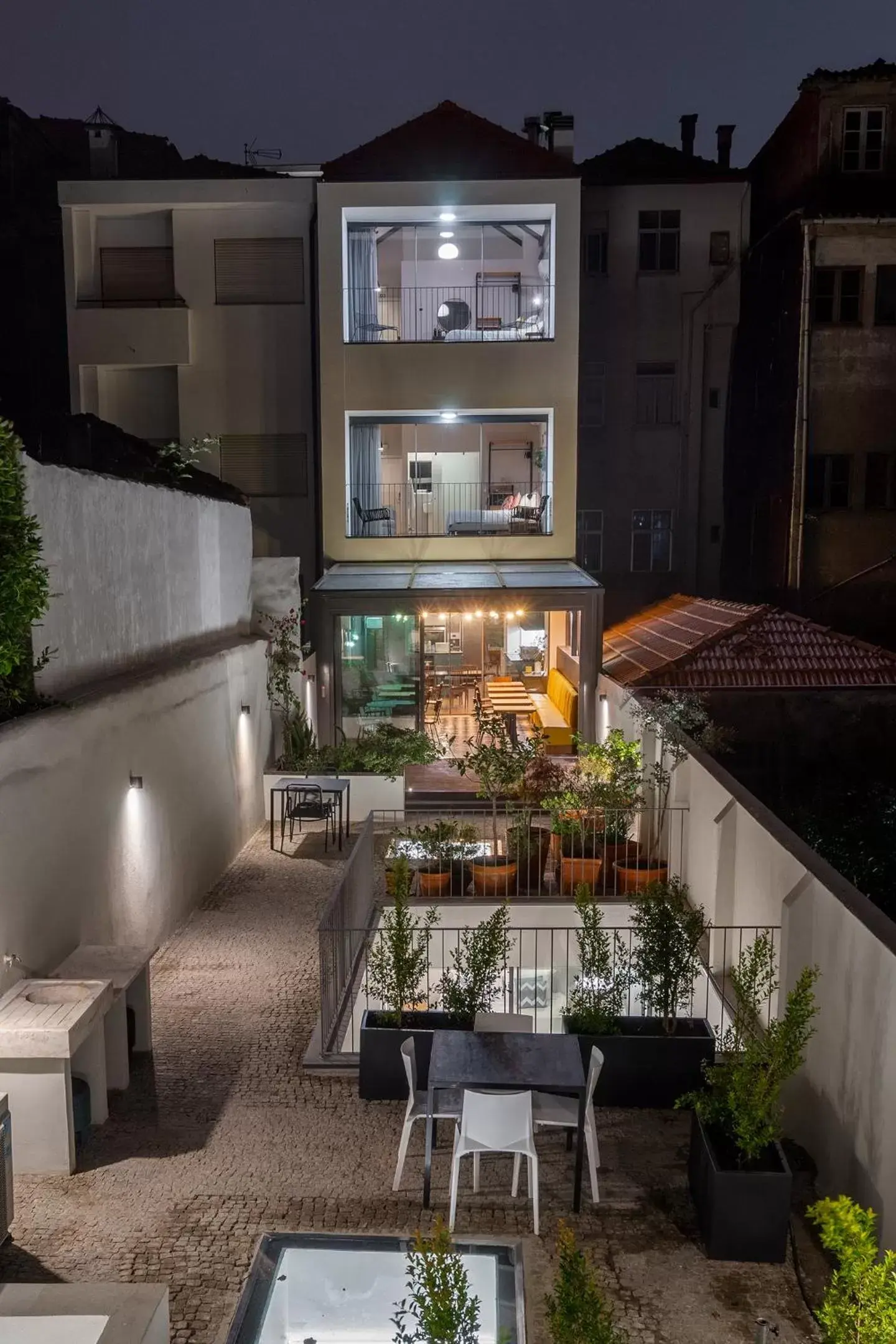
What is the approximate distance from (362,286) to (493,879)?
531 inches

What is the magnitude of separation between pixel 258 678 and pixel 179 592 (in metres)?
3.14

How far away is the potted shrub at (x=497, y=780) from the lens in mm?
11875

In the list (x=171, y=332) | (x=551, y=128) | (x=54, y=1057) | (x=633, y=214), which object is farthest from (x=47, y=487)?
(x=633, y=214)

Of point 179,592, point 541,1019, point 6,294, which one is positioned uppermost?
point 6,294

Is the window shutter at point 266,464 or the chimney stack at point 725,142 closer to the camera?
the window shutter at point 266,464

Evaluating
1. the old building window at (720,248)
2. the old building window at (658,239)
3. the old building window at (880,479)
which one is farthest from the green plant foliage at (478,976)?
the old building window at (720,248)

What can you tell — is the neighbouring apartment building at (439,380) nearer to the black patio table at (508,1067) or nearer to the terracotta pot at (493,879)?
the terracotta pot at (493,879)

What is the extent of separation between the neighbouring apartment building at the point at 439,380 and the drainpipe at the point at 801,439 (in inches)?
185

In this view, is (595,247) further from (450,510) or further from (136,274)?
(136,274)

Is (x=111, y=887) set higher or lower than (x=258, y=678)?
lower

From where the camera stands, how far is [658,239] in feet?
76.6

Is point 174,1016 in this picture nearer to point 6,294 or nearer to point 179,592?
point 179,592

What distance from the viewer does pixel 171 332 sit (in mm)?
20641

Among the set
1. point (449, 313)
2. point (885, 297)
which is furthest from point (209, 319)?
point (885, 297)
